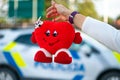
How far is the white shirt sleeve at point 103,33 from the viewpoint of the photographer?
2094 mm

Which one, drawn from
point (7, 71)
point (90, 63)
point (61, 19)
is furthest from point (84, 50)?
point (61, 19)

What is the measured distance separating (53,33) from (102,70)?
23.6 ft

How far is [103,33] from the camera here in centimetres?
212

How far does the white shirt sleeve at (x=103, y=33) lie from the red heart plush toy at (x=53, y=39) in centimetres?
14

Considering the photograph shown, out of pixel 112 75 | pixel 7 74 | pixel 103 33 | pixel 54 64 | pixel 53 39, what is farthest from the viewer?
pixel 7 74

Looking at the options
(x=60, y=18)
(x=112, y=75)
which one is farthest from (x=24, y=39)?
(x=60, y=18)

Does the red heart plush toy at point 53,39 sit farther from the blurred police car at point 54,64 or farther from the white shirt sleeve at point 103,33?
the blurred police car at point 54,64

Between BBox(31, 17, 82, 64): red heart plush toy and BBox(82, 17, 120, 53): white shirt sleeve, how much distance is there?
0.47 feet

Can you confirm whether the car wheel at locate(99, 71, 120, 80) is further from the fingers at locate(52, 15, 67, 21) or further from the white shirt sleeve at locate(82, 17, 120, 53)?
the white shirt sleeve at locate(82, 17, 120, 53)

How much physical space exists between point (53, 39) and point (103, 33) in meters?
0.24

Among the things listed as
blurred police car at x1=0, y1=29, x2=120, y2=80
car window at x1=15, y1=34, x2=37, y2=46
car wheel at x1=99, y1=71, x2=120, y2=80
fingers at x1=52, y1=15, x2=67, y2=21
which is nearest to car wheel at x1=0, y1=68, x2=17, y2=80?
blurred police car at x1=0, y1=29, x2=120, y2=80

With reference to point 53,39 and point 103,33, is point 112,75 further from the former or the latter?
point 103,33

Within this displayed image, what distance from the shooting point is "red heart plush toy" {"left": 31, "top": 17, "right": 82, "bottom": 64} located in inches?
88.3

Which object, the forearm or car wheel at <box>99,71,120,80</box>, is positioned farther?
car wheel at <box>99,71,120,80</box>
